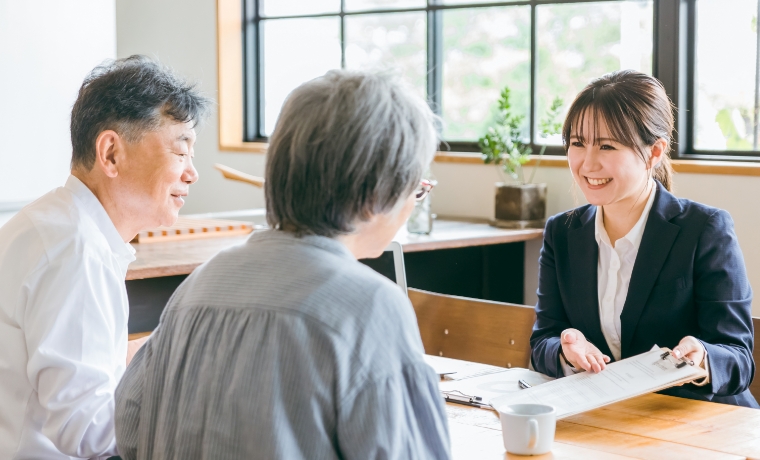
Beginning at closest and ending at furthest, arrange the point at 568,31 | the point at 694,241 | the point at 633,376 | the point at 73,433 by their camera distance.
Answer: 1. the point at 73,433
2. the point at 633,376
3. the point at 694,241
4. the point at 568,31

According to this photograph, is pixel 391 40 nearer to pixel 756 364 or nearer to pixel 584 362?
pixel 756 364

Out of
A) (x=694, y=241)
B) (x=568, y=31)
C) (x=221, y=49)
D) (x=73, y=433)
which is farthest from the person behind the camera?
(x=221, y=49)

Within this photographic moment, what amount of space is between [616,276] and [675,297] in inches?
5.1

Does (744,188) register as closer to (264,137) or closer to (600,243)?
(600,243)

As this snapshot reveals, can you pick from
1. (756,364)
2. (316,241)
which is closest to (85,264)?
(316,241)

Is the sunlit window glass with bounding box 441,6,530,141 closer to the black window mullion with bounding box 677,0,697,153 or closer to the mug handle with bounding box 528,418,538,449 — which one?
the black window mullion with bounding box 677,0,697,153

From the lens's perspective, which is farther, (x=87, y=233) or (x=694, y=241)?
(x=694, y=241)

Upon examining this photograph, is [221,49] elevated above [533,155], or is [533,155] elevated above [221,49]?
[221,49]

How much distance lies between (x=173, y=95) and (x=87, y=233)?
1.00 ft

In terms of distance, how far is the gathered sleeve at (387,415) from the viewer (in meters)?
0.88

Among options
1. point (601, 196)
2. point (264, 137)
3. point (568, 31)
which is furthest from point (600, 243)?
point (264, 137)

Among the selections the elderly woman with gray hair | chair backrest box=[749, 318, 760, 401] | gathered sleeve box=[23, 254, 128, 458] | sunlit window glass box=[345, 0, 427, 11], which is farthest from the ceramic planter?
the elderly woman with gray hair

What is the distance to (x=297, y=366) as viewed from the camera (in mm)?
904

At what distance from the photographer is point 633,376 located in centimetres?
152
